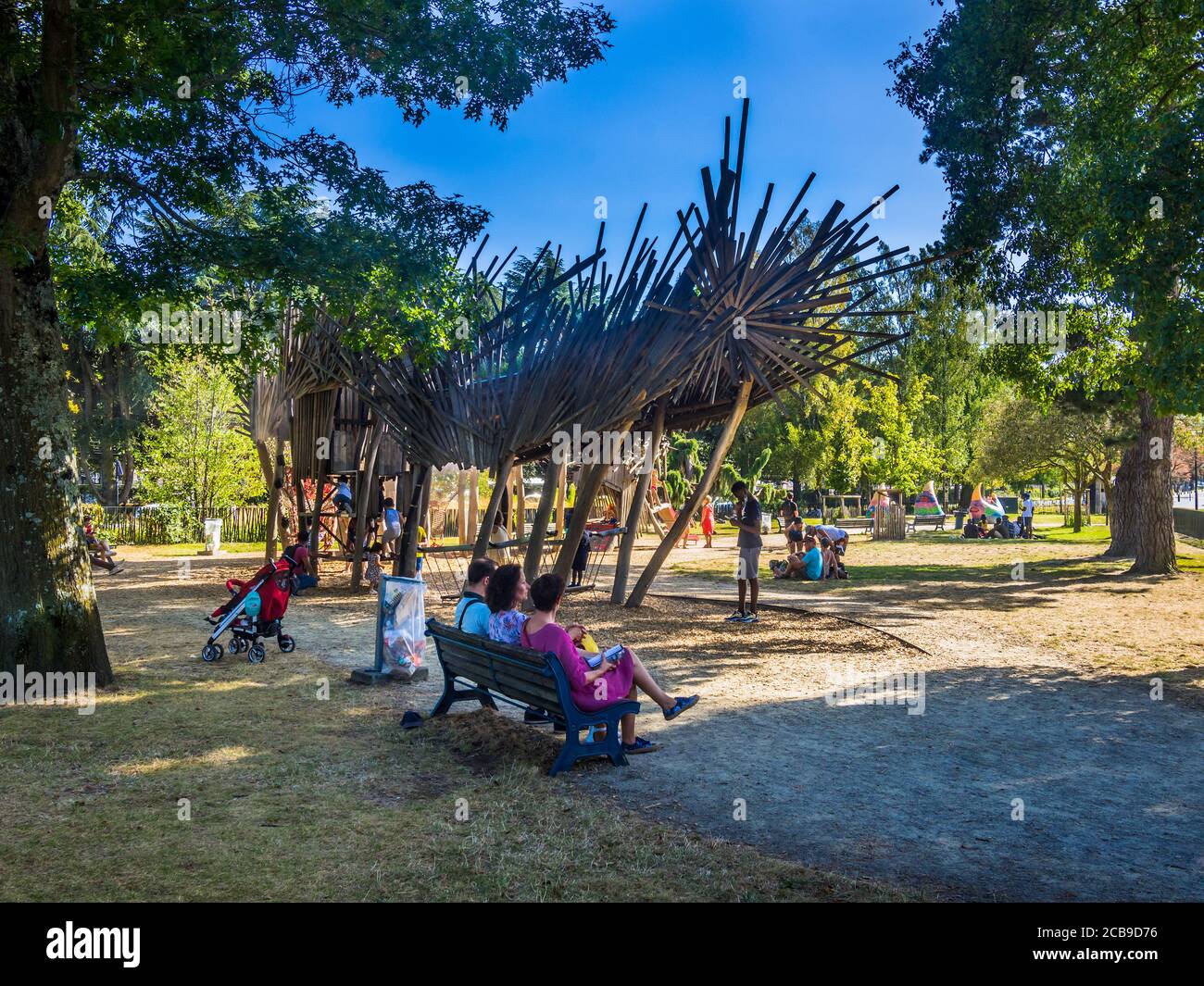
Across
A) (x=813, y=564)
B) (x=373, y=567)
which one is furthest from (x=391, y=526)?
(x=813, y=564)

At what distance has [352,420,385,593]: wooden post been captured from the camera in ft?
54.6

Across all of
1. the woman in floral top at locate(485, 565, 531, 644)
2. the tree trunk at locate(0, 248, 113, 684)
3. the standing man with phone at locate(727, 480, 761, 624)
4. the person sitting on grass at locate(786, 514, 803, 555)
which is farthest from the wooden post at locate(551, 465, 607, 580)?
the person sitting on grass at locate(786, 514, 803, 555)

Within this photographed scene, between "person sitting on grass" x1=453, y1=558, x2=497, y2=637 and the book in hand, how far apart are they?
3.33 ft

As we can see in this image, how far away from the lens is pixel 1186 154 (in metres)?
8.58

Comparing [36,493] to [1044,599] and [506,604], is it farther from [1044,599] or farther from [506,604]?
[1044,599]

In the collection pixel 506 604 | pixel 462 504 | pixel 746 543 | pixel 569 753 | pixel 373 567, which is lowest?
pixel 569 753

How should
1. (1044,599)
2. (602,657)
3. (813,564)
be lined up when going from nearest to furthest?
(602,657) → (1044,599) → (813,564)

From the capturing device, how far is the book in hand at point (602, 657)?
6301 mm

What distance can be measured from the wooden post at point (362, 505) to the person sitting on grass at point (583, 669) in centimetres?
1052

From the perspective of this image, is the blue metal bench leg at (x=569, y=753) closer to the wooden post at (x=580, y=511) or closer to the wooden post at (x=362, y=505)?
the wooden post at (x=580, y=511)

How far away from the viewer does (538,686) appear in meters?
6.08

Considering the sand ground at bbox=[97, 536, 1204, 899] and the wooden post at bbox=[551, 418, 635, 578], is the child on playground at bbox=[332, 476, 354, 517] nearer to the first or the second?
the sand ground at bbox=[97, 536, 1204, 899]

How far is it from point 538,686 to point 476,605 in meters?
1.36

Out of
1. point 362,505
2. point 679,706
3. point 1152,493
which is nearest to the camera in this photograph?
point 679,706
